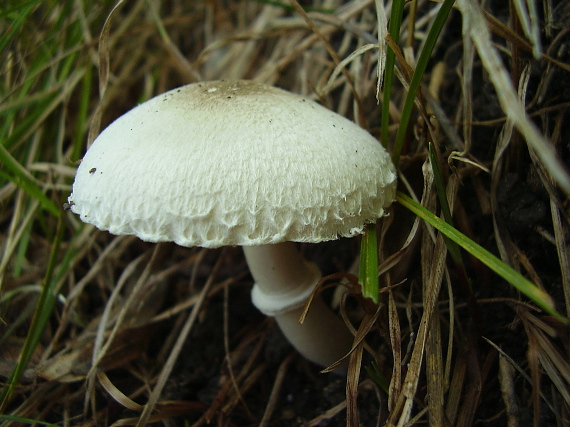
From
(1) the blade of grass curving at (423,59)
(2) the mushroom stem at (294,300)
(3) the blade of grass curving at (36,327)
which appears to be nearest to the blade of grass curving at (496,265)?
(1) the blade of grass curving at (423,59)

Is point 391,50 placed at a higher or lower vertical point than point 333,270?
higher

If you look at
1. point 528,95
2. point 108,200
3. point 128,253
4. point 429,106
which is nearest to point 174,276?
point 128,253

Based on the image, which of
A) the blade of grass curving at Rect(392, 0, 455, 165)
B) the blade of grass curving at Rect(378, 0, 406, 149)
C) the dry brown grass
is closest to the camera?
the blade of grass curving at Rect(392, 0, 455, 165)

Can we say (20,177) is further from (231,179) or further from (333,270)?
(333,270)

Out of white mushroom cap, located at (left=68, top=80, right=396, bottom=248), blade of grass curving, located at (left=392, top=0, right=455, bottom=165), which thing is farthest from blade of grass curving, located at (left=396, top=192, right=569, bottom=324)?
blade of grass curving, located at (left=392, top=0, right=455, bottom=165)

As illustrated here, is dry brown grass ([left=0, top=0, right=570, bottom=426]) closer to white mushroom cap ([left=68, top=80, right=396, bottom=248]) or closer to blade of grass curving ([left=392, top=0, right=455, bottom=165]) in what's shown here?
blade of grass curving ([left=392, top=0, right=455, bottom=165])

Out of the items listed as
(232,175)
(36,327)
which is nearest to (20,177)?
(36,327)
